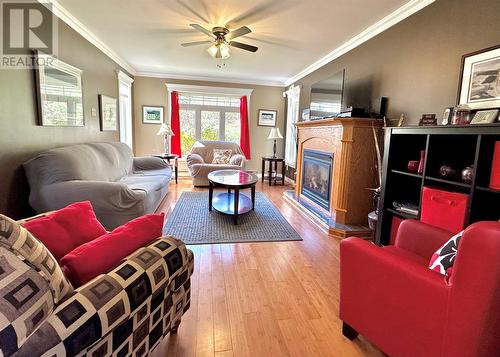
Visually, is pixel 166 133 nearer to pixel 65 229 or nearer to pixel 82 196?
pixel 82 196

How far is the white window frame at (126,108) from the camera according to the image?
514cm

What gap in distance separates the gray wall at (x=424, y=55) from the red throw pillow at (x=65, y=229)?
2767 millimetres

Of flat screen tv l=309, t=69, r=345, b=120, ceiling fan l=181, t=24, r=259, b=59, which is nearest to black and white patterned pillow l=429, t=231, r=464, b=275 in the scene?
flat screen tv l=309, t=69, r=345, b=120

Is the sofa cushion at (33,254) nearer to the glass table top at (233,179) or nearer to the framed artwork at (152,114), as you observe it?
the glass table top at (233,179)

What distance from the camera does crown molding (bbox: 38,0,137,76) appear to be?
275 cm

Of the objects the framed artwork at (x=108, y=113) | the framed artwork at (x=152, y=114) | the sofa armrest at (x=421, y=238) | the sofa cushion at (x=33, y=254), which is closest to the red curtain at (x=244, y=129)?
the framed artwork at (x=152, y=114)

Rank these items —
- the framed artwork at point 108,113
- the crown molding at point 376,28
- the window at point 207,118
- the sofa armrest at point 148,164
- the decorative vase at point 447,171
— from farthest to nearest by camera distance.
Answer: the window at point 207,118
the sofa armrest at point 148,164
the framed artwork at point 108,113
the crown molding at point 376,28
the decorative vase at point 447,171

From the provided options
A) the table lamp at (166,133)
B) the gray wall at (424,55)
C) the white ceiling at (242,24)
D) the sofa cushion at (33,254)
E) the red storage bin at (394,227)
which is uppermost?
the white ceiling at (242,24)

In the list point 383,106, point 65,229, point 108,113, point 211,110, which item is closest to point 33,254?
point 65,229

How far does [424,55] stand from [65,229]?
3119 millimetres

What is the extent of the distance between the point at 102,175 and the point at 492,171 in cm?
357

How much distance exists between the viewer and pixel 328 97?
3.73 m

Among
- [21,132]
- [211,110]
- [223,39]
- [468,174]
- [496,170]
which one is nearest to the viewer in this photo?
[496,170]

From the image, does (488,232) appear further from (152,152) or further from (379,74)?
(152,152)
